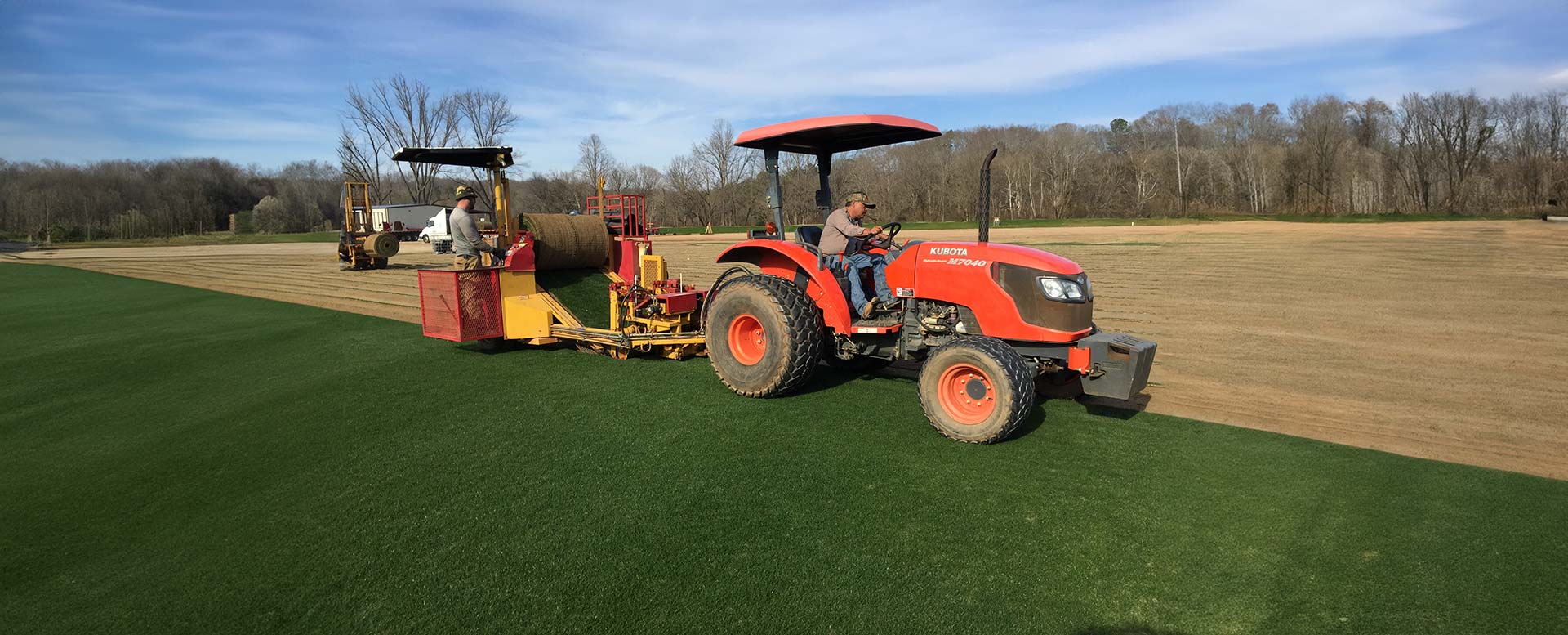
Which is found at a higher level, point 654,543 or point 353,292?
point 353,292

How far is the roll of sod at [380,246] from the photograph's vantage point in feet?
72.2

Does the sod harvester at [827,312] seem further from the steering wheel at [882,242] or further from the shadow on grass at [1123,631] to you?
the shadow on grass at [1123,631]

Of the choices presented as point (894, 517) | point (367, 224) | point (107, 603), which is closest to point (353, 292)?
point (367, 224)

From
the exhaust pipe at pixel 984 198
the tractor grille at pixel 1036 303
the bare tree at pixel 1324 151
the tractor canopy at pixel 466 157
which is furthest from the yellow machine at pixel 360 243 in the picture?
the bare tree at pixel 1324 151

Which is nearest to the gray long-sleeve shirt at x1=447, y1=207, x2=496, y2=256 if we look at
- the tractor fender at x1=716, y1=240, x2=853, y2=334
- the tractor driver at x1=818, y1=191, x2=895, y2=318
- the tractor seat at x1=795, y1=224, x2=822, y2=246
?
the tractor fender at x1=716, y1=240, x2=853, y2=334

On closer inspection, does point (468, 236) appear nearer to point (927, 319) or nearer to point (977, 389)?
point (927, 319)

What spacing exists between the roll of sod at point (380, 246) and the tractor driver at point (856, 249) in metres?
19.3

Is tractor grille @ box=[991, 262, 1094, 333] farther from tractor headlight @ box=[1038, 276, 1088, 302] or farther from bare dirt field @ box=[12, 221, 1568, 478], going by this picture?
bare dirt field @ box=[12, 221, 1568, 478]

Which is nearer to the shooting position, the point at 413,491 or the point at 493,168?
the point at 413,491

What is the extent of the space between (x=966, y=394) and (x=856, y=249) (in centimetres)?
148

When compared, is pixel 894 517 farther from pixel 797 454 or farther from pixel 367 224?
pixel 367 224

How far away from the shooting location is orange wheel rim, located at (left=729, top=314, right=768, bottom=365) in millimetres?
6613

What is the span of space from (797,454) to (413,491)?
2196 millimetres

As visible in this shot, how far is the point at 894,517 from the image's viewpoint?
4.09m
